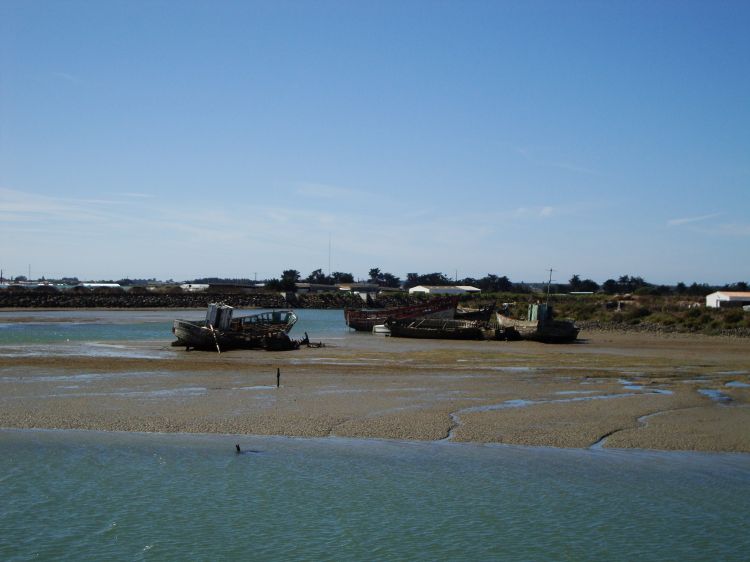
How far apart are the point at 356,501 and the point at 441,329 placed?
3752 cm

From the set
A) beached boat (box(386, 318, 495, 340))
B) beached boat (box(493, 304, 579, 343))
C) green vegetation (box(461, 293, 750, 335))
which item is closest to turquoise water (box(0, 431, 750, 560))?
beached boat (box(493, 304, 579, 343))

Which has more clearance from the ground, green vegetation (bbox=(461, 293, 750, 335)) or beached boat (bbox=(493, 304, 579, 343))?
green vegetation (bbox=(461, 293, 750, 335))

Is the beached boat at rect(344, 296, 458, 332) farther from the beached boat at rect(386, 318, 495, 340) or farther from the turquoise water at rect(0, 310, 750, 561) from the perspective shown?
the turquoise water at rect(0, 310, 750, 561)

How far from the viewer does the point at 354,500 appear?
40.8 ft

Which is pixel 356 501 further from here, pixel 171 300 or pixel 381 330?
pixel 171 300

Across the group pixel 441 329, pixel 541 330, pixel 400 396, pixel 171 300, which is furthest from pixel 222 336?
pixel 171 300

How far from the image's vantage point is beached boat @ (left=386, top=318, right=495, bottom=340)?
47844mm

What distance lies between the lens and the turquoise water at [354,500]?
1054 cm

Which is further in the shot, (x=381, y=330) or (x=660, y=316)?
(x=660, y=316)

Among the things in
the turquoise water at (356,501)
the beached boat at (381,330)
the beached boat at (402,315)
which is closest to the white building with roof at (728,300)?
the beached boat at (402,315)

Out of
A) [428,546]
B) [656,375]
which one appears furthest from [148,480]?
[656,375]

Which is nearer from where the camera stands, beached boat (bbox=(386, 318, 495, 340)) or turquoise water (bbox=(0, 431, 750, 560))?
turquoise water (bbox=(0, 431, 750, 560))

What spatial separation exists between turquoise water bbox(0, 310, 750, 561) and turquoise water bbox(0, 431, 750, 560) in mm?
33

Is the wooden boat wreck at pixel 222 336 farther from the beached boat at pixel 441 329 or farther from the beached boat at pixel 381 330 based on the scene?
the beached boat at pixel 381 330
